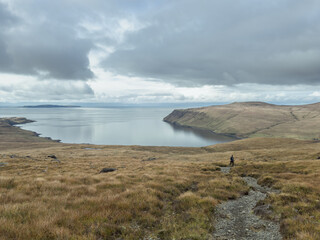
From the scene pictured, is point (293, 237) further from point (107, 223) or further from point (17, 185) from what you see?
point (17, 185)

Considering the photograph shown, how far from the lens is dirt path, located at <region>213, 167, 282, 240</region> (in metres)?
7.80

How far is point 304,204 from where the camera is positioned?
1043cm

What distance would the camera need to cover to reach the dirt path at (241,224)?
7.80 metres

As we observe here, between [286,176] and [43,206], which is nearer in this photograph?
[43,206]

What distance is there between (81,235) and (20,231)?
84.4 inches

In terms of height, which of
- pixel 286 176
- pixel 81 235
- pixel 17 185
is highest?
pixel 81 235

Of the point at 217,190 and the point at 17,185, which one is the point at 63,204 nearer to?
the point at 17,185

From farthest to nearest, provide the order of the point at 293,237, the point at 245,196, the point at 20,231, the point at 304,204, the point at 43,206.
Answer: the point at 245,196 < the point at 304,204 < the point at 43,206 < the point at 293,237 < the point at 20,231

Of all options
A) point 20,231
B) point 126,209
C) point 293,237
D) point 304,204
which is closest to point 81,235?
point 20,231

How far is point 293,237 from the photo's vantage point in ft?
23.5

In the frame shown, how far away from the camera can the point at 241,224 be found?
9.02 m

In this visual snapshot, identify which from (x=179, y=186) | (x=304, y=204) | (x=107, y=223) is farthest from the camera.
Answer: (x=179, y=186)

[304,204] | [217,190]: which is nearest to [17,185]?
[217,190]

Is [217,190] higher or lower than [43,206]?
lower
